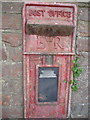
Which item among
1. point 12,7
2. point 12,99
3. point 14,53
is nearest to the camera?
point 12,7

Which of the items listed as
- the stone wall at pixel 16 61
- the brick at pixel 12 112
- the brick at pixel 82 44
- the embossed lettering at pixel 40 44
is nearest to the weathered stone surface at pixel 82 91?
the stone wall at pixel 16 61

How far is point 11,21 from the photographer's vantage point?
61.3 inches

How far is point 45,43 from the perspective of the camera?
5.20 feet

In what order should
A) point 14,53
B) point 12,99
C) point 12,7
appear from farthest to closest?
point 12,99 → point 14,53 → point 12,7

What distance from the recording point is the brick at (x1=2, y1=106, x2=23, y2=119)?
1782mm

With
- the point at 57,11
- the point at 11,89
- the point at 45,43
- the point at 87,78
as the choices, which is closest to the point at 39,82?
the point at 11,89

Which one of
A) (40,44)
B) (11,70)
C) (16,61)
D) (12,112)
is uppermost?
(40,44)

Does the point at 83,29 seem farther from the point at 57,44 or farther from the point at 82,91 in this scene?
the point at 82,91

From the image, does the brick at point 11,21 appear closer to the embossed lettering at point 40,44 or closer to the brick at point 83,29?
the embossed lettering at point 40,44

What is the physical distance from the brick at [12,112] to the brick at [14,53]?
2.07ft

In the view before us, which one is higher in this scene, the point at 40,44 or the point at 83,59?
the point at 40,44

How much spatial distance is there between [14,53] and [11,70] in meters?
0.21

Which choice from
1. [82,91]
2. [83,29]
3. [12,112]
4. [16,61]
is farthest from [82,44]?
[12,112]

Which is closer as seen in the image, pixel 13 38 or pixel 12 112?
pixel 13 38
